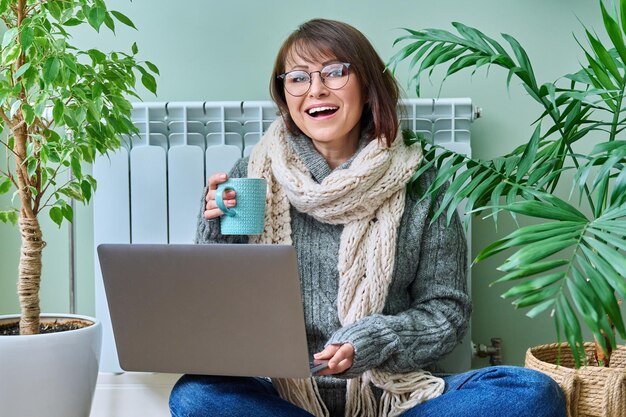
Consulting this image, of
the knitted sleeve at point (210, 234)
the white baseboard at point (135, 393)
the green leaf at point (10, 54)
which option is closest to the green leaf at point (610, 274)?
the knitted sleeve at point (210, 234)

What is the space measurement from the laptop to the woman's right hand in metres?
0.27

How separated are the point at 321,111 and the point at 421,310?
17.0 inches

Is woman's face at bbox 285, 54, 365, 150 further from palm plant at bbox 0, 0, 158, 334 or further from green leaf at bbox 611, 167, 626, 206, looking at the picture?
green leaf at bbox 611, 167, 626, 206

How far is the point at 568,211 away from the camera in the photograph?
1090mm

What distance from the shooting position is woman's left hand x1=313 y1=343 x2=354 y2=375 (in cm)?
125

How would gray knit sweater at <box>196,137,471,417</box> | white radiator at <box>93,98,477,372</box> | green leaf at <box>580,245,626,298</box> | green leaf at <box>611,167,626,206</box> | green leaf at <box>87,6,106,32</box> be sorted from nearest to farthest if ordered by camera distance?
green leaf at <box>580,245,626,298</box> → green leaf at <box>611,167,626,206</box> → green leaf at <box>87,6,106,32</box> → gray knit sweater at <box>196,137,471,417</box> → white radiator at <box>93,98,477,372</box>

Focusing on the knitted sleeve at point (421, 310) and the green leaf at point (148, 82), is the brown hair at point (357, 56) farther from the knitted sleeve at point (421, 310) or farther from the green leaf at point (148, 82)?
the green leaf at point (148, 82)

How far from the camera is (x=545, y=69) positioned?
1.79 m

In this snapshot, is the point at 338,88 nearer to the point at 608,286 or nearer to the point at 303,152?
the point at 303,152

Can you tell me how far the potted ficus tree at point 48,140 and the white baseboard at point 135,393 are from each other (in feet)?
1.04

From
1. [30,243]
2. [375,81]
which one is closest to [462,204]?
[375,81]

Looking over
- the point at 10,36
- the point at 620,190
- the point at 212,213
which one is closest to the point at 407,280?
the point at 212,213

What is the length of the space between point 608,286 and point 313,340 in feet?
2.29

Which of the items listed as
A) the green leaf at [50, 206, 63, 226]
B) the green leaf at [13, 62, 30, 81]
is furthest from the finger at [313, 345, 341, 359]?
the green leaf at [13, 62, 30, 81]
